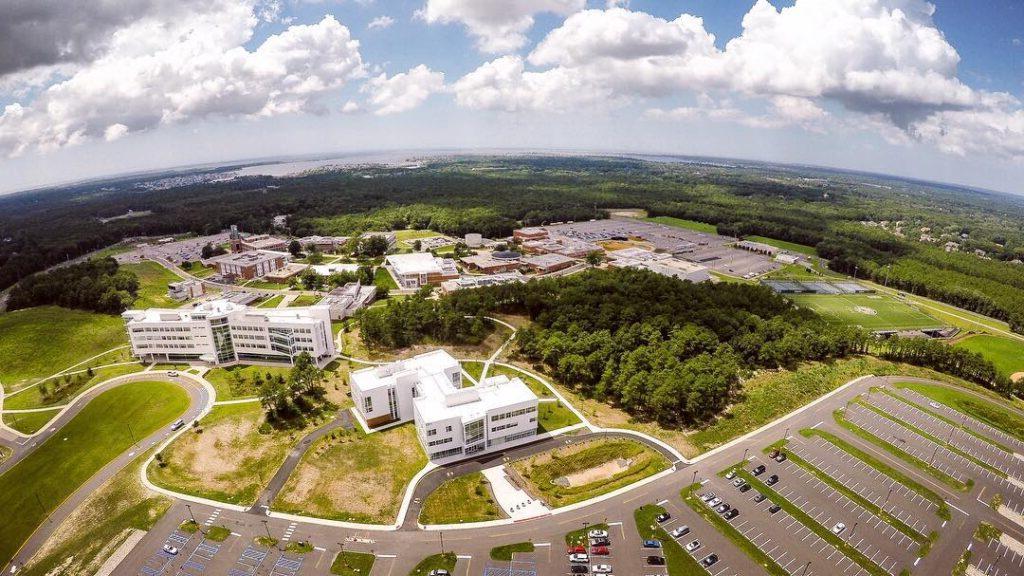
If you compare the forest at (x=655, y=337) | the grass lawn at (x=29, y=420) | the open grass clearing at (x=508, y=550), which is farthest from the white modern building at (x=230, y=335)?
the open grass clearing at (x=508, y=550)

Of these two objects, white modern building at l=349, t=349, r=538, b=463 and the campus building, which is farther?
the campus building

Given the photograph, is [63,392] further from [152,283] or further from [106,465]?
[152,283]

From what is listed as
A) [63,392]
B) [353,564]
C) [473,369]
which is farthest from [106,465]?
[473,369]

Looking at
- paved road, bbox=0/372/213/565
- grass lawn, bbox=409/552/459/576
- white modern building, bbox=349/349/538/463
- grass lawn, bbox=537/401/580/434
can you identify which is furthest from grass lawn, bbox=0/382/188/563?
grass lawn, bbox=537/401/580/434

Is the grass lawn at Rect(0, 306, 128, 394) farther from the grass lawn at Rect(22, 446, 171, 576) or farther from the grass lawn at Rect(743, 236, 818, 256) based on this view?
the grass lawn at Rect(743, 236, 818, 256)

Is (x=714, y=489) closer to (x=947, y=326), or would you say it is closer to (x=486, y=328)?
(x=486, y=328)
